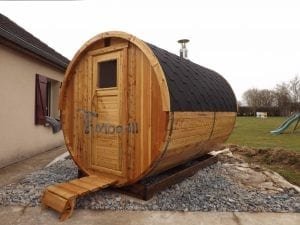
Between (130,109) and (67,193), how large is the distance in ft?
5.52

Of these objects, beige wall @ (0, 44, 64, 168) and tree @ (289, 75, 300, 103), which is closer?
beige wall @ (0, 44, 64, 168)

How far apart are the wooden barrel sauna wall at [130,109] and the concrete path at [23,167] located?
1.42 meters

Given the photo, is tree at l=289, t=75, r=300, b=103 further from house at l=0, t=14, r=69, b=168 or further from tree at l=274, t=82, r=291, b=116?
house at l=0, t=14, r=69, b=168

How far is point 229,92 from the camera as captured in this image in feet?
26.1

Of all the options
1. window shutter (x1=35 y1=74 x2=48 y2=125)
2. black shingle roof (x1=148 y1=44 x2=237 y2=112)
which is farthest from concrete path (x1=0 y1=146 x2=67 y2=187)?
black shingle roof (x1=148 y1=44 x2=237 y2=112)

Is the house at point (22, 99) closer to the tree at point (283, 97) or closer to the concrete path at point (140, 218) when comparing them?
the concrete path at point (140, 218)

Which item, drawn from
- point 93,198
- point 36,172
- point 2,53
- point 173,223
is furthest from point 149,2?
point 173,223

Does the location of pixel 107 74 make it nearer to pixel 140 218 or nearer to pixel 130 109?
pixel 130 109

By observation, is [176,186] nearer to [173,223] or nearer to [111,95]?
[173,223]

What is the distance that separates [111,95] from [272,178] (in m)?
3.80

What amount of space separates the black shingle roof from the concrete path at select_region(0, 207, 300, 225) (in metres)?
1.62

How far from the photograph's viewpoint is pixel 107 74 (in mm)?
5492

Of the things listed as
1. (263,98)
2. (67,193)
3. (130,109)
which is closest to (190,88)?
(130,109)

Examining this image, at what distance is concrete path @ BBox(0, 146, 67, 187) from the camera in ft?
19.8
